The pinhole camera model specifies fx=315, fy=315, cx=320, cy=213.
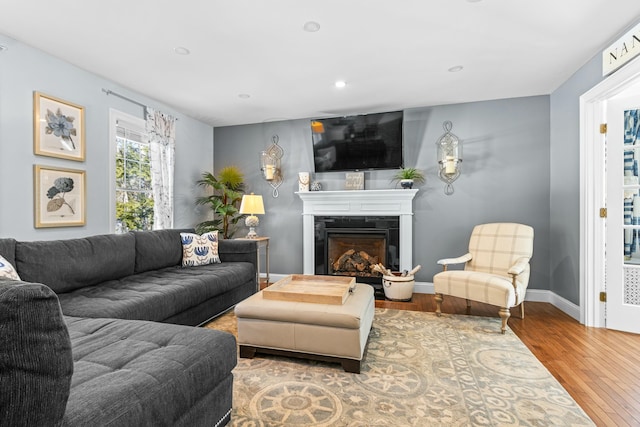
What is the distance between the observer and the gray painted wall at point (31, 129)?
253 centimetres

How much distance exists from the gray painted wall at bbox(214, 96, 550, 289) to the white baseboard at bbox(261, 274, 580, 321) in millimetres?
75

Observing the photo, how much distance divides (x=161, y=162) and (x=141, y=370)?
338 cm

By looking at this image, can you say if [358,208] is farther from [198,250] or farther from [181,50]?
[181,50]

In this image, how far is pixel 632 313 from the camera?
275cm

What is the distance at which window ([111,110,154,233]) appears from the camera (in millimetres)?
3545

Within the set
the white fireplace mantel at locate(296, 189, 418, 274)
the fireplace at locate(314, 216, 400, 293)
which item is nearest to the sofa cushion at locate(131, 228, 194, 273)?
the white fireplace mantel at locate(296, 189, 418, 274)

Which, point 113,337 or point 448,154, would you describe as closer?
point 113,337

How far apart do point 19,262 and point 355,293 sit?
7.78 feet

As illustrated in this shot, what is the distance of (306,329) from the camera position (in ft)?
7.01

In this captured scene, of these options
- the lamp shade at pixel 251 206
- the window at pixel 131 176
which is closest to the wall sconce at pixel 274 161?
the lamp shade at pixel 251 206

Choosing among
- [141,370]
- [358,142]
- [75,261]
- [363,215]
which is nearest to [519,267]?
[363,215]

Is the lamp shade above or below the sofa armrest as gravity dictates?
above

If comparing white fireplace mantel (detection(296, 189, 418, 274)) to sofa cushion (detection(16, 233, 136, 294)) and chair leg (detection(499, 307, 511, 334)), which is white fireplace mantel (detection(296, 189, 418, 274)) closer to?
chair leg (detection(499, 307, 511, 334))

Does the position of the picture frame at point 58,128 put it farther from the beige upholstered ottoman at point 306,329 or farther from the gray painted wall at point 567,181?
the gray painted wall at point 567,181
